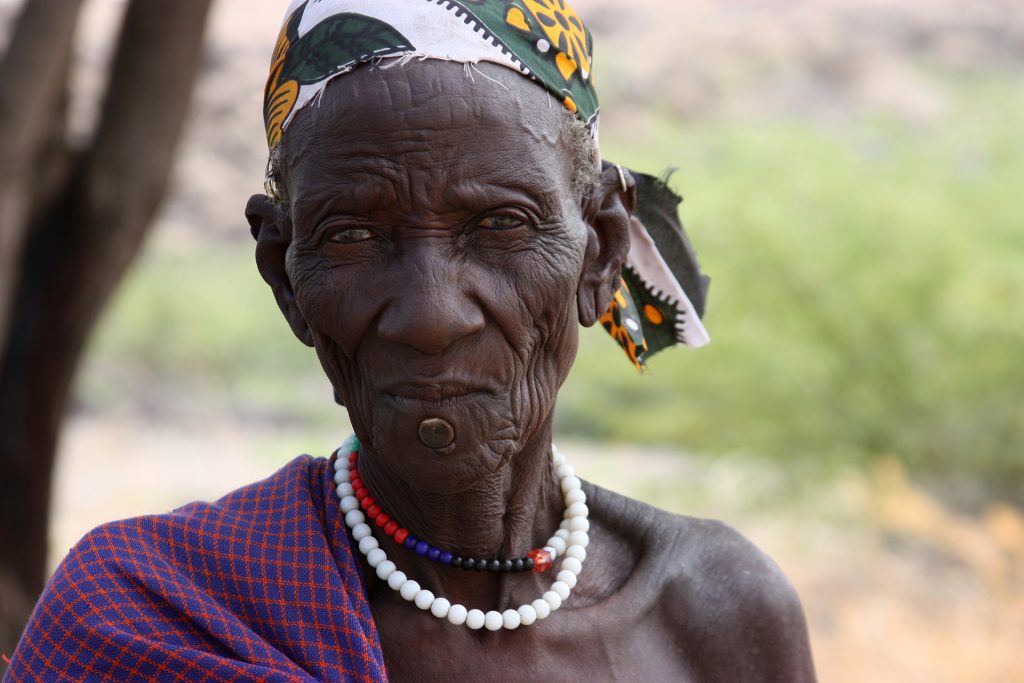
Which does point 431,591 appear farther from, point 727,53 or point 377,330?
point 727,53

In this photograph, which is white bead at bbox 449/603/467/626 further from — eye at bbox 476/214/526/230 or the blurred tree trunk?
the blurred tree trunk

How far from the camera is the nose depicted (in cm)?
174

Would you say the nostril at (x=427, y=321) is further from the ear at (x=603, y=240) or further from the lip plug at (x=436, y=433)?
the ear at (x=603, y=240)

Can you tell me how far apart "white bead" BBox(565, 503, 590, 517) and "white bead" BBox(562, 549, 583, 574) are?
3.4 inches

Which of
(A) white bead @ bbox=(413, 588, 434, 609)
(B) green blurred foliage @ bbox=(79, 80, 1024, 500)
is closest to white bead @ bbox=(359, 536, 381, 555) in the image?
(A) white bead @ bbox=(413, 588, 434, 609)

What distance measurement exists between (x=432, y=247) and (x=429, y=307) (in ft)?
0.32

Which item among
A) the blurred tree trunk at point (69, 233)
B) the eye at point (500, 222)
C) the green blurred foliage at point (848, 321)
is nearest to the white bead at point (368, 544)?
the eye at point (500, 222)

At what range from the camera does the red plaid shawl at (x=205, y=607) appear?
182 centimetres

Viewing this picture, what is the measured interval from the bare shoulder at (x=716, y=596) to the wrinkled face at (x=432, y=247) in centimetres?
49

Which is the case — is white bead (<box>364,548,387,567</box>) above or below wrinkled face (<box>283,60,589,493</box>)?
below

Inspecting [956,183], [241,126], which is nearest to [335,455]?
[956,183]

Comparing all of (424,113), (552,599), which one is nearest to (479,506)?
(552,599)

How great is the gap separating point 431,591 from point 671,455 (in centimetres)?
690

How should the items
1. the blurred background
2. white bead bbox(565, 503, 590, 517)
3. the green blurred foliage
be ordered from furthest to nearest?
the green blurred foliage
the blurred background
white bead bbox(565, 503, 590, 517)
